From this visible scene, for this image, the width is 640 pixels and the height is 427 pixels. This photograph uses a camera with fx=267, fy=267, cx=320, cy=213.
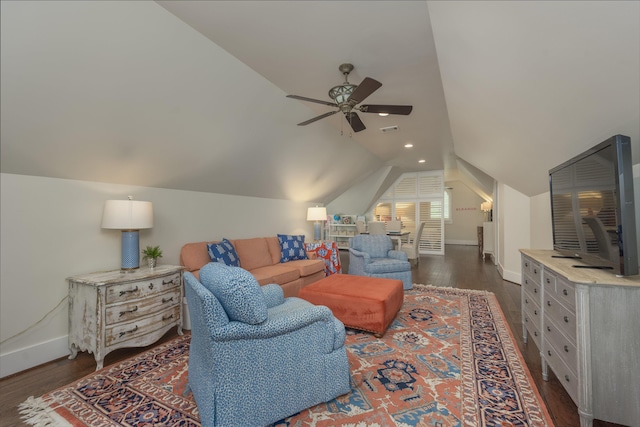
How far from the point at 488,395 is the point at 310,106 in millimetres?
3489

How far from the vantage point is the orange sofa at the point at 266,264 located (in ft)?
10.7

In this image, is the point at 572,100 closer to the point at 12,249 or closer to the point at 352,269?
the point at 352,269

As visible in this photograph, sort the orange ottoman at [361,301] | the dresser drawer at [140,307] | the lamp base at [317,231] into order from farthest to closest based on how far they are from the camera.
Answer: the lamp base at [317,231]
the orange ottoman at [361,301]
the dresser drawer at [140,307]

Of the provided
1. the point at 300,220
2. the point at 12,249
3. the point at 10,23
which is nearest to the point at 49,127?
the point at 10,23

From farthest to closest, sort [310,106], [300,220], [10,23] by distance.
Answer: [300,220]
[310,106]
[10,23]

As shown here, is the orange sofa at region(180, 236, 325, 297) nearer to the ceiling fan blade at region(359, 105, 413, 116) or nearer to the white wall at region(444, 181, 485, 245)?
the ceiling fan blade at region(359, 105, 413, 116)

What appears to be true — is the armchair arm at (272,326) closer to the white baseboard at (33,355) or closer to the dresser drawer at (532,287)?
the dresser drawer at (532,287)

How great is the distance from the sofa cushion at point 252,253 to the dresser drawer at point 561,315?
320cm

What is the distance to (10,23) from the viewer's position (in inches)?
60.4

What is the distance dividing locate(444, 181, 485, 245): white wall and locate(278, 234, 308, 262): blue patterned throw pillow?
8.26m

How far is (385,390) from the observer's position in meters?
1.79

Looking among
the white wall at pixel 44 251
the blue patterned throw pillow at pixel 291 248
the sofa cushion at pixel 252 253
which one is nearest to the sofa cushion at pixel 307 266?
the blue patterned throw pillow at pixel 291 248

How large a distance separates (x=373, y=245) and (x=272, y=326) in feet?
11.0

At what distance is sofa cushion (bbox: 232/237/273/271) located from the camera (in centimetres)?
378
